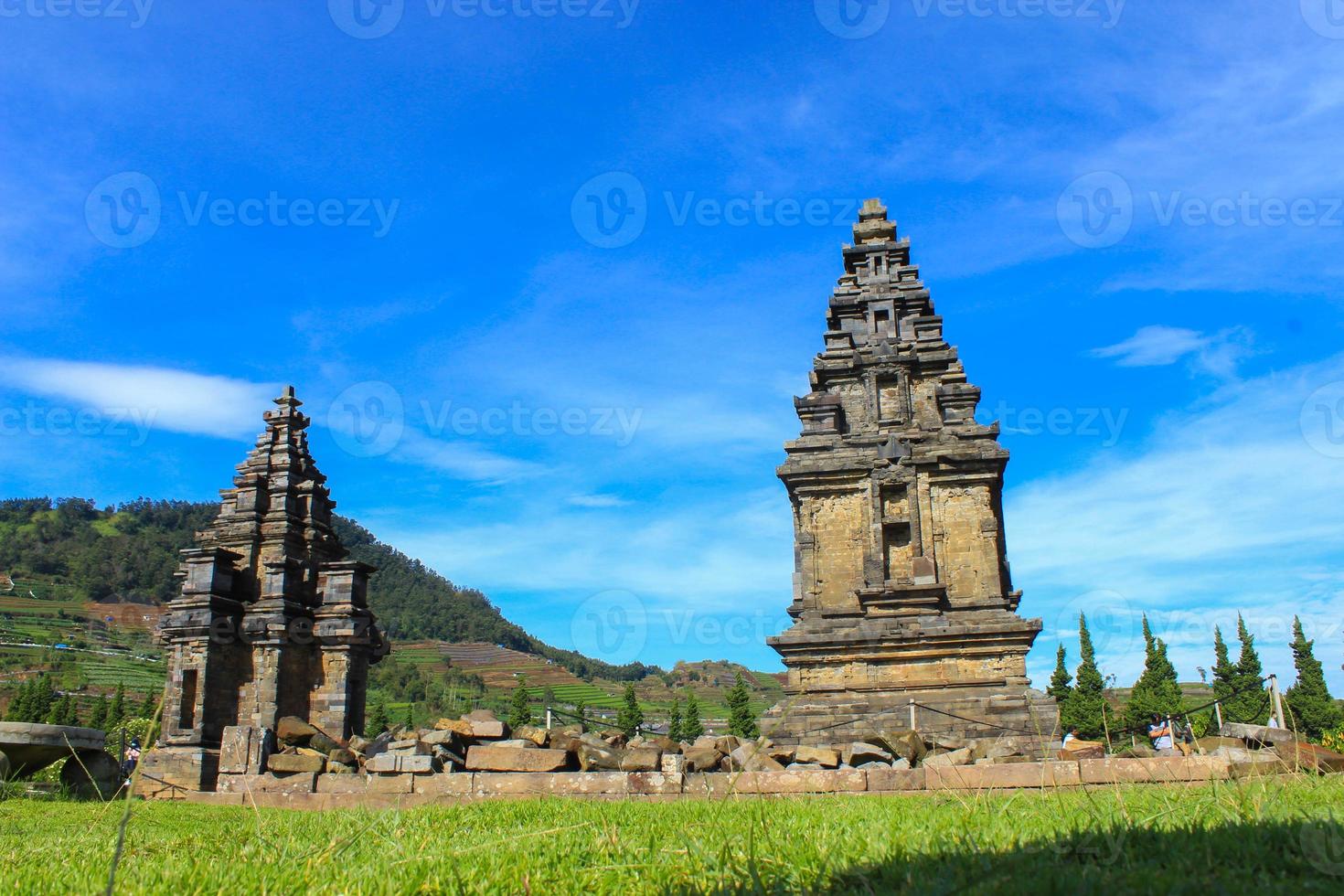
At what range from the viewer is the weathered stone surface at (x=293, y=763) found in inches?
518

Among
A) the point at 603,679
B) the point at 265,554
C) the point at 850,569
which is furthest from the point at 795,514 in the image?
the point at 603,679

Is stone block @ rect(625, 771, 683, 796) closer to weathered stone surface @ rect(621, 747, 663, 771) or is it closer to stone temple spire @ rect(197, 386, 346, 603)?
weathered stone surface @ rect(621, 747, 663, 771)

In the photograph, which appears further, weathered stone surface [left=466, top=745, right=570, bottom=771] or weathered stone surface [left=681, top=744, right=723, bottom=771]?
weathered stone surface [left=466, top=745, right=570, bottom=771]

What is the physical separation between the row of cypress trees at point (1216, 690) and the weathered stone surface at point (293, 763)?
112 feet

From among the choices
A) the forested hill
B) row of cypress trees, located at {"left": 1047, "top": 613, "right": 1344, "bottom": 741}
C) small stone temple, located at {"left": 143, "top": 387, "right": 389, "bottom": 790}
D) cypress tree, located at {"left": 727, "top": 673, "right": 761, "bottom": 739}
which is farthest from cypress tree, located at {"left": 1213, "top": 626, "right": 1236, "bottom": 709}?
the forested hill

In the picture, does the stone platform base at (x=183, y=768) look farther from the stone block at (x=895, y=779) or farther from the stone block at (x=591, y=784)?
the stone block at (x=895, y=779)

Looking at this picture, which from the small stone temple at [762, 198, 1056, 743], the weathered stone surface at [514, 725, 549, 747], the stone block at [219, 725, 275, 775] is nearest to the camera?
the weathered stone surface at [514, 725, 549, 747]

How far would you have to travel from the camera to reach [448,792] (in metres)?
12.0

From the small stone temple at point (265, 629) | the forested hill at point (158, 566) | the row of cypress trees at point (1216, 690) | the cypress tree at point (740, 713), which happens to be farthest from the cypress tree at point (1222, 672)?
the forested hill at point (158, 566)

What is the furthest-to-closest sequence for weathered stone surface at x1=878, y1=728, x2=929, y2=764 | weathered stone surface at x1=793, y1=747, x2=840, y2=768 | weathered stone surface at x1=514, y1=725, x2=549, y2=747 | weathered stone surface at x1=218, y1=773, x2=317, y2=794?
weathered stone surface at x1=514, y1=725, x2=549, y2=747
weathered stone surface at x1=218, y1=773, x2=317, y2=794
weathered stone surface at x1=878, y1=728, x2=929, y2=764
weathered stone surface at x1=793, y1=747, x2=840, y2=768

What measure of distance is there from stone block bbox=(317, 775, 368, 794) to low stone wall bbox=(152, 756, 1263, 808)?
12mm

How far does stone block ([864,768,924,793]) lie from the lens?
34.4 feet

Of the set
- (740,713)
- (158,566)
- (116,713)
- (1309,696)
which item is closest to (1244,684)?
(1309,696)

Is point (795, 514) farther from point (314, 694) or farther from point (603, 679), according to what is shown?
point (603, 679)
